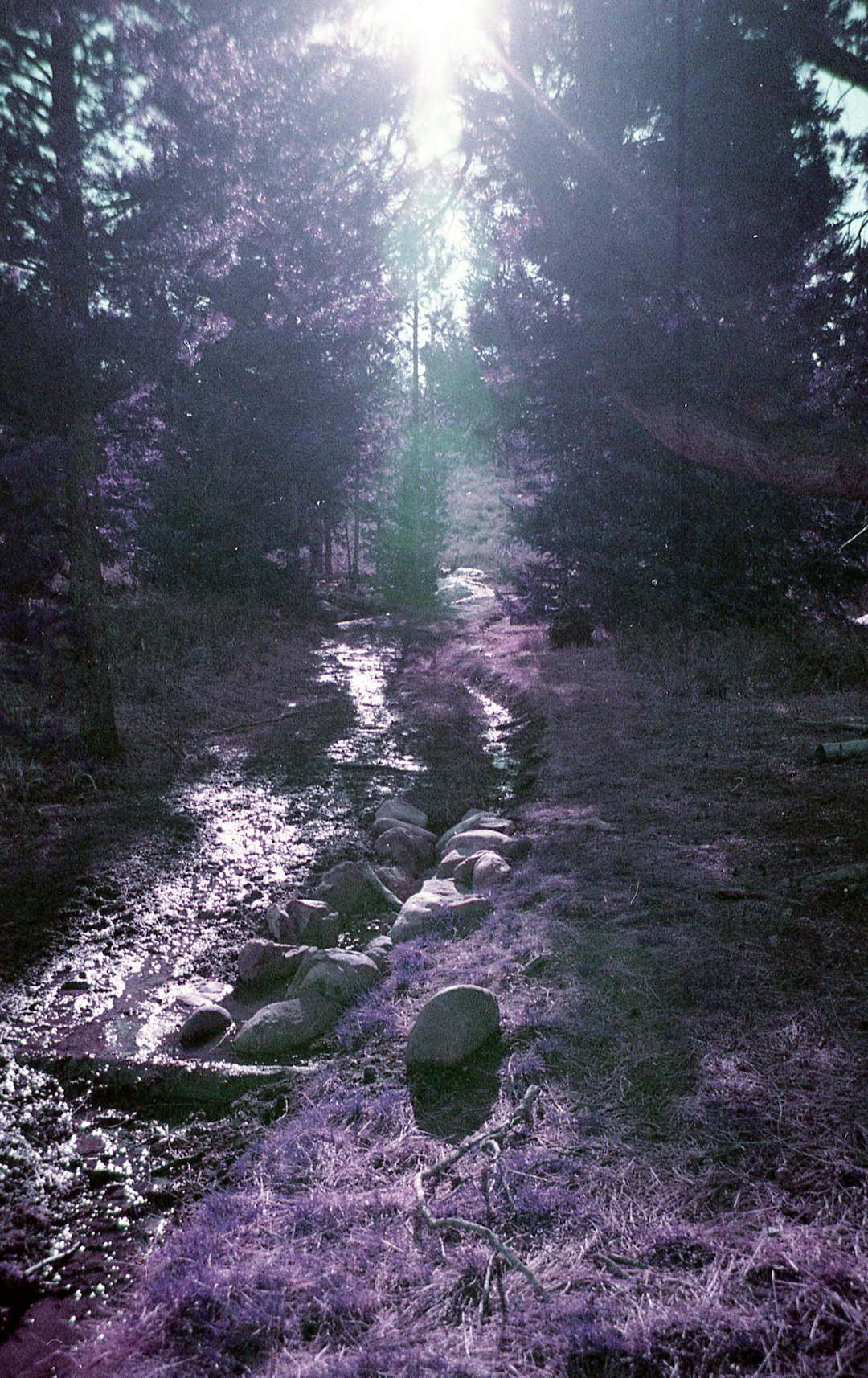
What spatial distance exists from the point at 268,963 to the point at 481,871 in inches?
58.7

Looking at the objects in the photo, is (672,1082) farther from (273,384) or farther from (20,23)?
(273,384)

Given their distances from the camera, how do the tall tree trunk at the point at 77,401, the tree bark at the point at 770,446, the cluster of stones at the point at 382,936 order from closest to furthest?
the cluster of stones at the point at 382,936, the tall tree trunk at the point at 77,401, the tree bark at the point at 770,446

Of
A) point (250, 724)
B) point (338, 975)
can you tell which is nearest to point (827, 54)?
point (338, 975)

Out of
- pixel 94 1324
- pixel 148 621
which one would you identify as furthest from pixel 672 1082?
pixel 148 621

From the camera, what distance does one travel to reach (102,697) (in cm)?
826

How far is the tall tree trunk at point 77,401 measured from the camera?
6.75 metres

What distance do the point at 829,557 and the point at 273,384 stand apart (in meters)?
11.4

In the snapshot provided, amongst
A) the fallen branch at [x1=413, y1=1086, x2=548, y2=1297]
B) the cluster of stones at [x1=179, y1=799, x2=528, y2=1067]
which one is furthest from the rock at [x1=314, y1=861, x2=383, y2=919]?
the fallen branch at [x1=413, y1=1086, x2=548, y2=1297]

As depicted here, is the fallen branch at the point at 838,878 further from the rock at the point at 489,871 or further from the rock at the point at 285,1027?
the rock at the point at 285,1027

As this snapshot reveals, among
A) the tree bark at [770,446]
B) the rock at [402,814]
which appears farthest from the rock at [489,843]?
the tree bark at [770,446]

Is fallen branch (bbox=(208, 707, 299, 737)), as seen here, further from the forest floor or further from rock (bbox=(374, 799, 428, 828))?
the forest floor

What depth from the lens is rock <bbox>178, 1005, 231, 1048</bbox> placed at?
414 cm

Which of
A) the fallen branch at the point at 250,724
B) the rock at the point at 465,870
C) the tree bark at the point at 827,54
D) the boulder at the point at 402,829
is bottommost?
the fallen branch at the point at 250,724

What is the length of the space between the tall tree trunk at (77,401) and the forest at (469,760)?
4 cm
